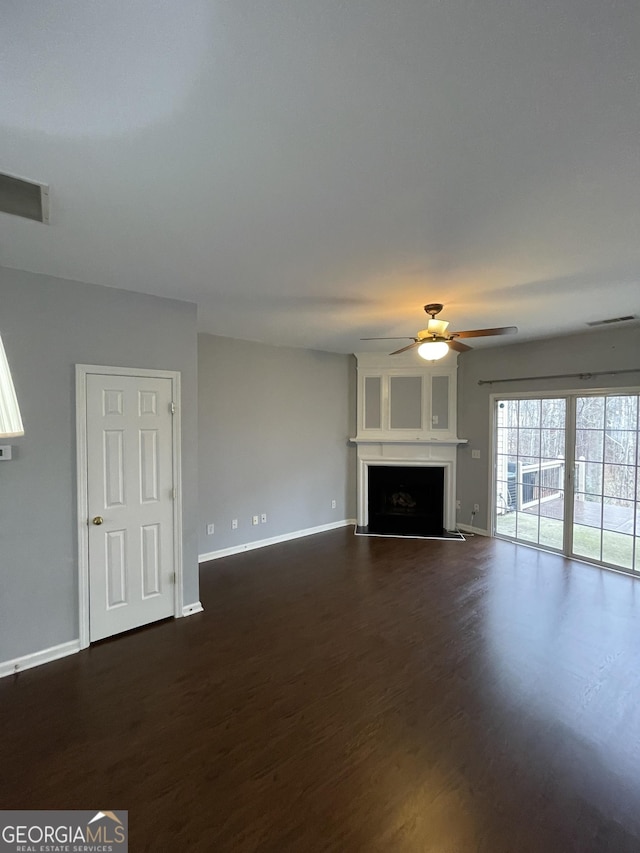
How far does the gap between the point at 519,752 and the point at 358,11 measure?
3.08 m

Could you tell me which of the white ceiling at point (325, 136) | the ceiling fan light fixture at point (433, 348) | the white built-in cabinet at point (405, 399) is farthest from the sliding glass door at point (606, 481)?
the ceiling fan light fixture at point (433, 348)

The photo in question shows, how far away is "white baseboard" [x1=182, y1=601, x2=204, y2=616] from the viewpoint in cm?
330

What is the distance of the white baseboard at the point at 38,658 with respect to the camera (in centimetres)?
253

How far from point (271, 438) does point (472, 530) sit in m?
3.35

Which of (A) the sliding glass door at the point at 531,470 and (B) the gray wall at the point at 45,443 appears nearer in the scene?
(B) the gray wall at the point at 45,443

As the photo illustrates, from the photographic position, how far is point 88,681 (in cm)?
247

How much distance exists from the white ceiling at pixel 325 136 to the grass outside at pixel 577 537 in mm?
3212

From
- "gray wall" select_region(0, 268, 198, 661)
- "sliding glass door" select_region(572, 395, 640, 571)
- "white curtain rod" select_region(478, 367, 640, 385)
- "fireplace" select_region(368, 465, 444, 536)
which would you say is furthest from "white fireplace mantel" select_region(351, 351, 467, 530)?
"gray wall" select_region(0, 268, 198, 661)

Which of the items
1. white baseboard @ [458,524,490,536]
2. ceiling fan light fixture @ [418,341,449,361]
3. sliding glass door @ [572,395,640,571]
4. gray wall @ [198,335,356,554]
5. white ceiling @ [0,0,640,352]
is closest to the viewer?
white ceiling @ [0,0,640,352]

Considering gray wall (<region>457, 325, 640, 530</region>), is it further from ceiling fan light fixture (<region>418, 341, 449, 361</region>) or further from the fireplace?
ceiling fan light fixture (<region>418, 341, 449, 361</region>)

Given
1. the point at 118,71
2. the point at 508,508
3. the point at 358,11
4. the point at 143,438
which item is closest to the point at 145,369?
the point at 143,438

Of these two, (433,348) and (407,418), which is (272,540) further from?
(433,348)

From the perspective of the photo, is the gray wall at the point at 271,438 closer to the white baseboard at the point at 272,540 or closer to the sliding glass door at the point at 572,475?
the white baseboard at the point at 272,540
